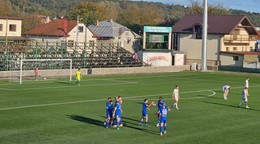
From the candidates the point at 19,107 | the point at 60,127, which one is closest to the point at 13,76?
the point at 19,107

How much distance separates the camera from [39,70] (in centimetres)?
6119

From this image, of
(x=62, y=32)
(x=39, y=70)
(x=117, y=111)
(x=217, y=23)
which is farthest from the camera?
(x=62, y=32)

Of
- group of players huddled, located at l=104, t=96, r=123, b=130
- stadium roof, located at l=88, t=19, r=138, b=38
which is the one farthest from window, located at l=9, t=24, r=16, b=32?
group of players huddled, located at l=104, t=96, r=123, b=130

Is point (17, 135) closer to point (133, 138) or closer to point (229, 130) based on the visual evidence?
point (133, 138)

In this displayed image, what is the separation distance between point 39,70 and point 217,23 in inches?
1712

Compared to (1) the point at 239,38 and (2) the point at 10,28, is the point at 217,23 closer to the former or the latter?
(1) the point at 239,38

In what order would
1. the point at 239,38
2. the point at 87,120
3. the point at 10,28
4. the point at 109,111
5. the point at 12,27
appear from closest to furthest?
the point at 109,111 < the point at 87,120 < the point at 10,28 < the point at 12,27 < the point at 239,38

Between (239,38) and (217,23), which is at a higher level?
(217,23)

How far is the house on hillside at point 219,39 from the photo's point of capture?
89.8 metres

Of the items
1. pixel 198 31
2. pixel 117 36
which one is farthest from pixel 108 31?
pixel 198 31

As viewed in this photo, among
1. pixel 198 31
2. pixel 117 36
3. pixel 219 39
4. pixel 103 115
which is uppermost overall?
pixel 117 36

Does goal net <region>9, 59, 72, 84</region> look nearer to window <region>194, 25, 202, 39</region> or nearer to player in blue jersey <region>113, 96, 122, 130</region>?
player in blue jersey <region>113, 96, 122, 130</region>

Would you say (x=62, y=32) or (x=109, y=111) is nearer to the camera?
(x=109, y=111)

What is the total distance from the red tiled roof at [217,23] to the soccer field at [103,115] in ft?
117
